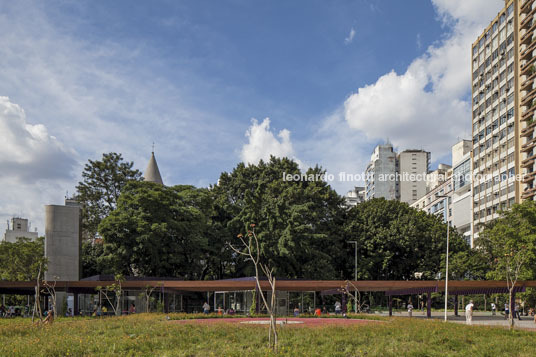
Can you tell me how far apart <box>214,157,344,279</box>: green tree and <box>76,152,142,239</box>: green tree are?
1217 cm

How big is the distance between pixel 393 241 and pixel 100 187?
3538 centimetres

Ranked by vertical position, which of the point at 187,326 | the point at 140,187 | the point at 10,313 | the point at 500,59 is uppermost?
the point at 500,59

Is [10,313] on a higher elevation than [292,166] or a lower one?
lower

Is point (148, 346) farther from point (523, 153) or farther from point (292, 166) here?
point (523, 153)

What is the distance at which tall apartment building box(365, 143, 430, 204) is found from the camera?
14150cm

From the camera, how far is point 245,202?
60.4 metres

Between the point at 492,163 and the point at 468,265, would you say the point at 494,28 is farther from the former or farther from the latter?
the point at 468,265

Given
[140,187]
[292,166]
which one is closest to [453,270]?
[292,166]

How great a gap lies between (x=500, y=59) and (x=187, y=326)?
3074 inches

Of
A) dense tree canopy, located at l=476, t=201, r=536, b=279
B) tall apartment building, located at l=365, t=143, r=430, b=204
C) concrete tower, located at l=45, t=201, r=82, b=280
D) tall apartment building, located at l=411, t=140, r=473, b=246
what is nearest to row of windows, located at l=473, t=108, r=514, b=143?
tall apartment building, located at l=411, t=140, r=473, b=246

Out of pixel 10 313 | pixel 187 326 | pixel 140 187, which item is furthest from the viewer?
pixel 140 187

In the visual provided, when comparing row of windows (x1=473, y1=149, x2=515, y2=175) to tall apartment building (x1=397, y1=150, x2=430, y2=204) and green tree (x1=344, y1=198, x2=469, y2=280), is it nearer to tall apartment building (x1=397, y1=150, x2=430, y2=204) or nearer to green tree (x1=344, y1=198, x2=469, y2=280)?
green tree (x1=344, y1=198, x2=469, y2=280)

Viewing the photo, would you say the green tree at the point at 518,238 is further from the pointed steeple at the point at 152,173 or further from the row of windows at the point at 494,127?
the pointed steeple at the point at 152,173

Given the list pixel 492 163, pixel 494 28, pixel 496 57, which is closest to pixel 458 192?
pixel 492 163
